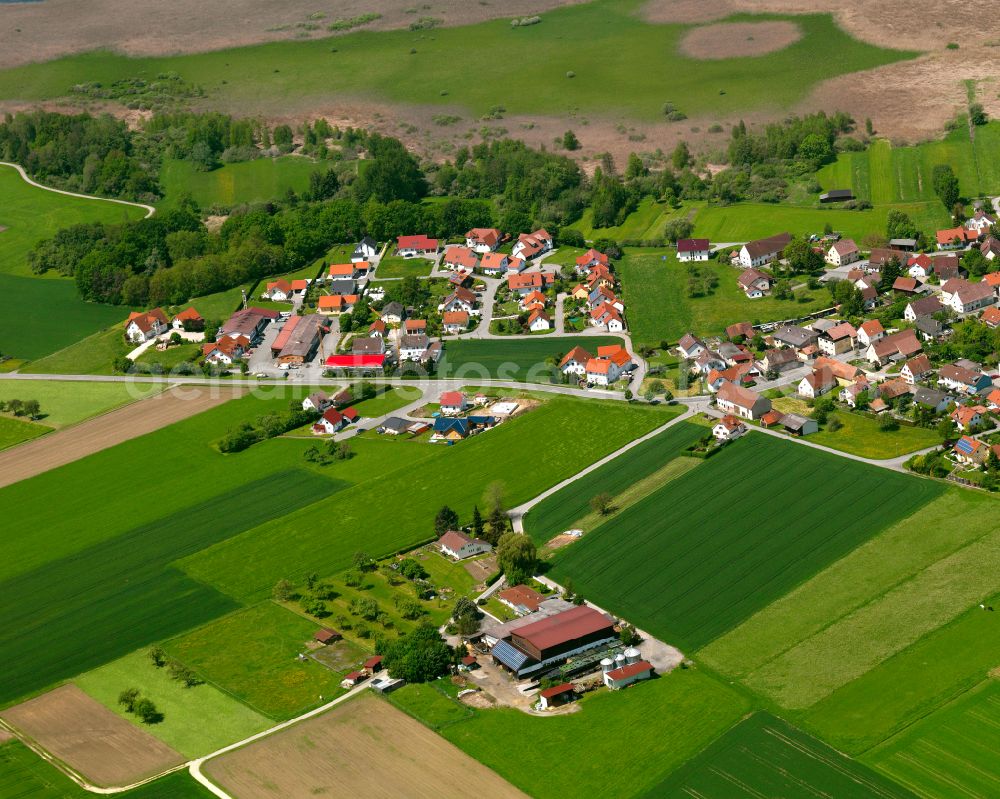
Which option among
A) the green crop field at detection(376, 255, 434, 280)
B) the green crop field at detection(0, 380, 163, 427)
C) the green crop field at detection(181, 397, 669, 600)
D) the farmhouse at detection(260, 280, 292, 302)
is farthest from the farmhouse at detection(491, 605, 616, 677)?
the green crop field at detection(376, 255, 434, 280)

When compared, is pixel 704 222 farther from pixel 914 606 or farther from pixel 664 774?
pixel 664 774

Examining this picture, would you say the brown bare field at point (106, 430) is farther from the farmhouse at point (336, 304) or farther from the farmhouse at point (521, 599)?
the farmhouse at point (521, 599)

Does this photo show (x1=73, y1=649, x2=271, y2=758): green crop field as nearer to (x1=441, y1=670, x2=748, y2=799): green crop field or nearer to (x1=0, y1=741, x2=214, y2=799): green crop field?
(x1=0, y1=741, x2=214, y2=799): green crop field

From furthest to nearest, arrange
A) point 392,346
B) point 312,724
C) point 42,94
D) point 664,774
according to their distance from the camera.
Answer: point 42,94 → point 392,346 → point 312,724 → point 664,774

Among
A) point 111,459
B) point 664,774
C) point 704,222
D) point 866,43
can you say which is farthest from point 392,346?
point 866,43

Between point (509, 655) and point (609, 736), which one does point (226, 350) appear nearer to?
point (509, 655)

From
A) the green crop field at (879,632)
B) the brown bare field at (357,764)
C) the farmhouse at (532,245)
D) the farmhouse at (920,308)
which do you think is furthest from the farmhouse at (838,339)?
the brown bare field at (357,764)

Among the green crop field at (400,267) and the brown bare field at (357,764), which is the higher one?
the green crop field at (400,267)
